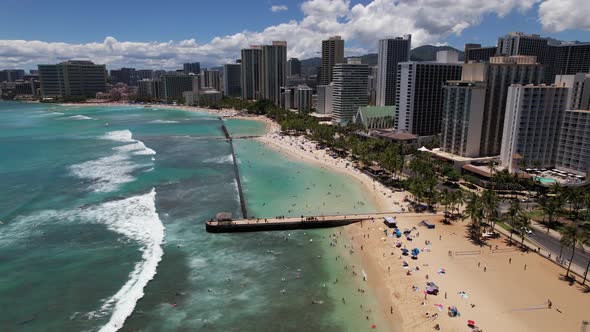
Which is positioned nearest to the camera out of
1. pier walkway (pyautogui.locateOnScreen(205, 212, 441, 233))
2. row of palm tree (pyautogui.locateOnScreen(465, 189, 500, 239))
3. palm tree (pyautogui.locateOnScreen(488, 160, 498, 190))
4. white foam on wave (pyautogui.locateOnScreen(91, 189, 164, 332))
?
white foam on wave (pyautogui.locateOnScreen(91, 189, 164, 332))

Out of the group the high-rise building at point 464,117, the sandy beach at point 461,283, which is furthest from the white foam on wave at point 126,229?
the high-rise building at point 464,117

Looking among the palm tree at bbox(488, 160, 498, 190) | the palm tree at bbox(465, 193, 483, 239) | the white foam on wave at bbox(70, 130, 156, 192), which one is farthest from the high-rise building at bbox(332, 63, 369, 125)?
the palm tree at bbox(465, 193, 483, 239)

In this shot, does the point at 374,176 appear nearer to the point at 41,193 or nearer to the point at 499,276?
the point at 499,276

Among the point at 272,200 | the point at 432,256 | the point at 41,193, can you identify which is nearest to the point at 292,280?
the point at 432,256

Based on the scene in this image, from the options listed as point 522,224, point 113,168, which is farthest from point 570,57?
point 113,168

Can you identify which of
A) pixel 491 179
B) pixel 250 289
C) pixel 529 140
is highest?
pixel 529 140

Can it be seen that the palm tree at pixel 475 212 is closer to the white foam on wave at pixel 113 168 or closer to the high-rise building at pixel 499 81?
the high-rise building at pixel 499 81

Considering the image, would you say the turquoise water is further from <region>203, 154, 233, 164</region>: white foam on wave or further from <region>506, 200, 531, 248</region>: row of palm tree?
<region>506, 200, 531, 248</region>: row of palm tree
